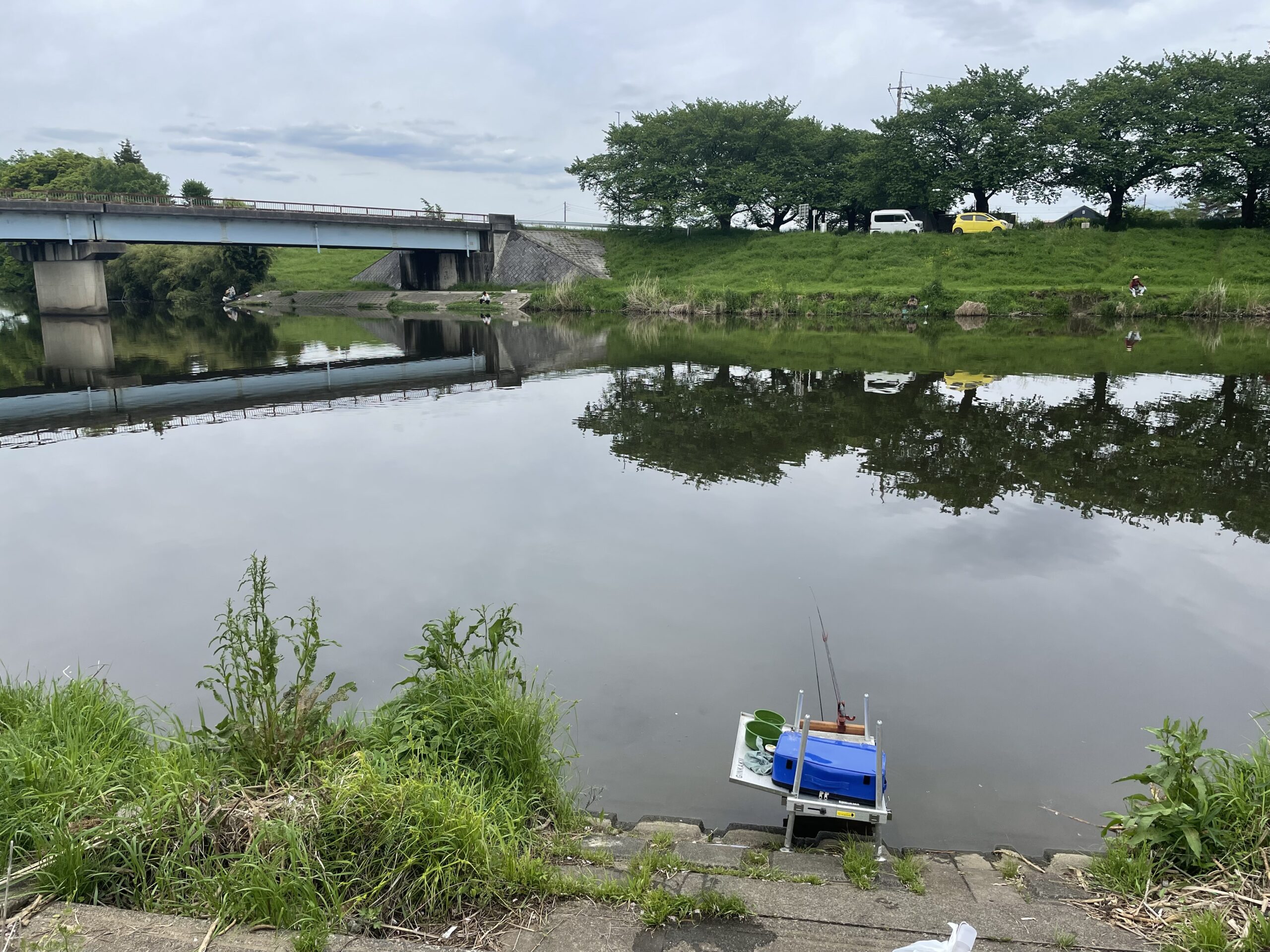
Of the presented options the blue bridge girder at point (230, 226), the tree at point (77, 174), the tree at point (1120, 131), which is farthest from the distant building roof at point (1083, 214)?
the tree at point (77, 174)

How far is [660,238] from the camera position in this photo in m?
62.2

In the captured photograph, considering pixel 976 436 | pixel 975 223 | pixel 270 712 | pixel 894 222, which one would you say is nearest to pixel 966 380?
pixel 976 436

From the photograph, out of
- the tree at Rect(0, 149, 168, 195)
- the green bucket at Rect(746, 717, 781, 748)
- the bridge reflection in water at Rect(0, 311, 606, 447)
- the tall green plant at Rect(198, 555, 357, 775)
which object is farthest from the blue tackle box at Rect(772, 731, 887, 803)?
the tree at Rect(0, 149, 168, 195)

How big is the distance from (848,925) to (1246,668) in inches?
211

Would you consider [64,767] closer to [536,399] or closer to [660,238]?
[536,399]

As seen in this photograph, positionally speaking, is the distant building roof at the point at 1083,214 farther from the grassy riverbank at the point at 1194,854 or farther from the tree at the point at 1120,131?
the grassy riverbank at the point at 1194,854

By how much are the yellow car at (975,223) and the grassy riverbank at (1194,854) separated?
51.2 meters

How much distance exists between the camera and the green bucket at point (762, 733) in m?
5.89

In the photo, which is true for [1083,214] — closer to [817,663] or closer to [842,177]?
[842,177]

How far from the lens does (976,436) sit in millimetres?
16016

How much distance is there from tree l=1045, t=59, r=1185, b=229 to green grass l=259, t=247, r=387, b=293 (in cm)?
4394

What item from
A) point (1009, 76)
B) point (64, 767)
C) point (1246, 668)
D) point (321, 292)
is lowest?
point (1246, 668)

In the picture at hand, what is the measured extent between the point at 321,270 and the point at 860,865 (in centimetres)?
7259

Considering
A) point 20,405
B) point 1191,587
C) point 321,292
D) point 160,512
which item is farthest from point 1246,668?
point 321,292
